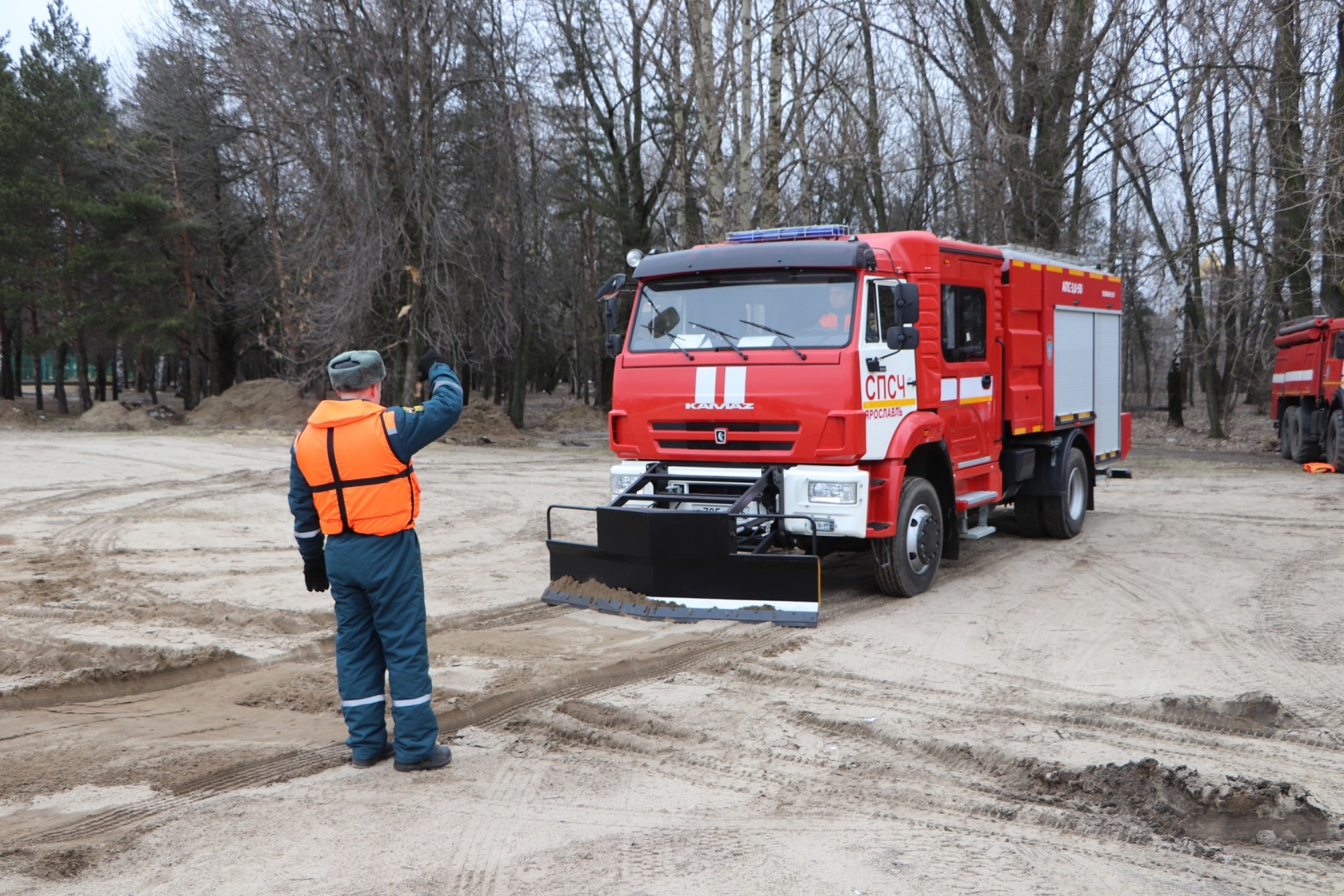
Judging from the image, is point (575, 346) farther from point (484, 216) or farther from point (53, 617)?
point (53, 617)

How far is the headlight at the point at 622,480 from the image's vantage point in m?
9.11

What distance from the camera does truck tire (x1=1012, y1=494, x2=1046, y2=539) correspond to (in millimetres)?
12023

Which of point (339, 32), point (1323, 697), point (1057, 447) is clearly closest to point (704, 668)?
point (1323, 697)

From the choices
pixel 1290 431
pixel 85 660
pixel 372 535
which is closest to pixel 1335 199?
pixel 1290 431

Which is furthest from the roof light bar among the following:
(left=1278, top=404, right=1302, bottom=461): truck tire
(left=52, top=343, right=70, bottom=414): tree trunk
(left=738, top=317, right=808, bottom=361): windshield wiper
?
(left=52, top=343, right=70, bottom=414): tree trunk

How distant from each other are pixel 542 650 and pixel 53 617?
3.80 m

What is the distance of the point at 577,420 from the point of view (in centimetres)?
3281

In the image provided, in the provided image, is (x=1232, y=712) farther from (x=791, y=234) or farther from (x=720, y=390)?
(x=791, y=234)

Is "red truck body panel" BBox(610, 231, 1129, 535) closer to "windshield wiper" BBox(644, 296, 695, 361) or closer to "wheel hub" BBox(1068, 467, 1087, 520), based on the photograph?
"windshield wiper" BBox(644, 296, 695, 361)

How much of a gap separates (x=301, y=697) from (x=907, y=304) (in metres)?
5.17

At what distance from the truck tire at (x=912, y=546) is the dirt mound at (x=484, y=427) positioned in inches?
712

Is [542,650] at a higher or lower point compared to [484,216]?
lower

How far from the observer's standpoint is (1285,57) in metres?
20.8

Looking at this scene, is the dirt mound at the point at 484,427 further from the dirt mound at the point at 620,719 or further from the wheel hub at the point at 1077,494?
the dirt mound at the point at 620,719
